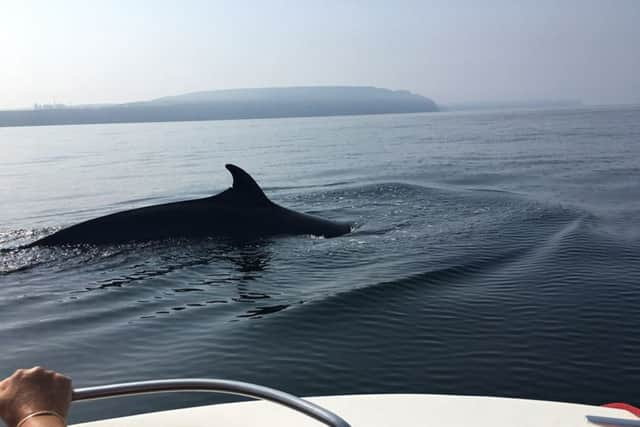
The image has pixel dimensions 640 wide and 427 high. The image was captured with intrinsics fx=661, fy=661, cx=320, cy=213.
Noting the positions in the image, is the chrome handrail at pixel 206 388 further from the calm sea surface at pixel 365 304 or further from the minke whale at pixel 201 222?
the minke whale at pixel 201 222

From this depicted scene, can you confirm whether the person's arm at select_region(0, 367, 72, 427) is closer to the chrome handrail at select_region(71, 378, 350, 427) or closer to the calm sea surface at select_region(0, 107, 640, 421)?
the chrome handrail at select_region(71, 378, 350, 427)

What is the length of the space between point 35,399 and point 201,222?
35.3 feet

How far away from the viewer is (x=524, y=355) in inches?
273

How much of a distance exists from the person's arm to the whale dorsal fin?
394 inches

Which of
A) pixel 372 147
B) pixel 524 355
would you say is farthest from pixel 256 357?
pixel 372 147

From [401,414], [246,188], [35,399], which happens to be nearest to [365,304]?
[246,188]

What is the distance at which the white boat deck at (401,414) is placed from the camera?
3513 millimetres

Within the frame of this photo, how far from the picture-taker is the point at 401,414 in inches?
145

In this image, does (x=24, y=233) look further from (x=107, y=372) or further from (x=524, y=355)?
(x=524, y=355)

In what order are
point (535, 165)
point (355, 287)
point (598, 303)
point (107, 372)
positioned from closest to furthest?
point (107, 372) → point (598, 303) → point (355, 287) → point (535, 165)

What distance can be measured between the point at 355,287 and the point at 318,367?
10.2 feet

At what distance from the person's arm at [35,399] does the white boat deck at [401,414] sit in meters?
1.08

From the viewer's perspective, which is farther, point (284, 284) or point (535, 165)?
point (535, 165)

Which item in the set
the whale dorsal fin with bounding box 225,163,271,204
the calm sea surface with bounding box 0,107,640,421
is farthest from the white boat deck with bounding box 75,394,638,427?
the whale dorsal fin with bounding box 225,163,271,204
